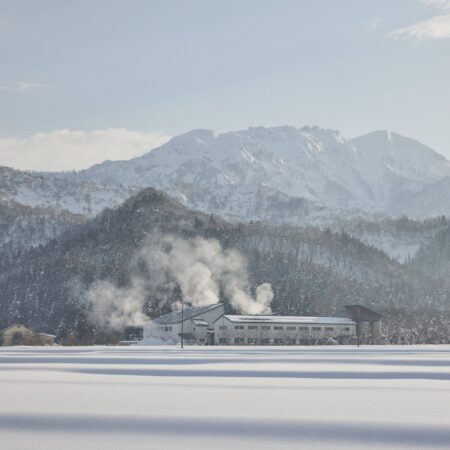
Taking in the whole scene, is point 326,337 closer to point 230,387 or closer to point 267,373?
point 267,373

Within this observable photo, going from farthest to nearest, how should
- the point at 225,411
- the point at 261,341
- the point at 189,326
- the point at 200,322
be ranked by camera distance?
the point at 189,326
the point at 200,322
the point at 261,341
the point at 225,411

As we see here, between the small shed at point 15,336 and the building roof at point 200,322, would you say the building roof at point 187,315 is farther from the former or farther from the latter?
the small shed at point 15,336

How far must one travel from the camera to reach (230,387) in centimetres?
3388

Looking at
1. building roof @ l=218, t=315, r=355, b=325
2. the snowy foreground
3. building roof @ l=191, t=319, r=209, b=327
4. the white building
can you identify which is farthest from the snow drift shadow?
building roof @ l=191, t=319, r=209, b=327

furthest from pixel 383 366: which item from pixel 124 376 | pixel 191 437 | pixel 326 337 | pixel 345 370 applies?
pixel 326 337

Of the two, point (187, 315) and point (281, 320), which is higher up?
point (187, 315)

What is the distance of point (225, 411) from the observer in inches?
1002

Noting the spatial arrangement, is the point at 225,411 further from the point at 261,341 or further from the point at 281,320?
the point at 281,320

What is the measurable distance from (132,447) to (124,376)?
871 inches

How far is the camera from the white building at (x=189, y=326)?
139 metres

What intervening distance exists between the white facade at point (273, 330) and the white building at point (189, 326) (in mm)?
2654

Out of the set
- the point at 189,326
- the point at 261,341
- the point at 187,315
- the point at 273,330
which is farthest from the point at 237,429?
the point at 187,315

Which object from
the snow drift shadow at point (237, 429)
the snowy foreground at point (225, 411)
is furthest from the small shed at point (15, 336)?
the snow drift shadow at point (237, 429)

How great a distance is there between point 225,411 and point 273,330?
11402 cm
